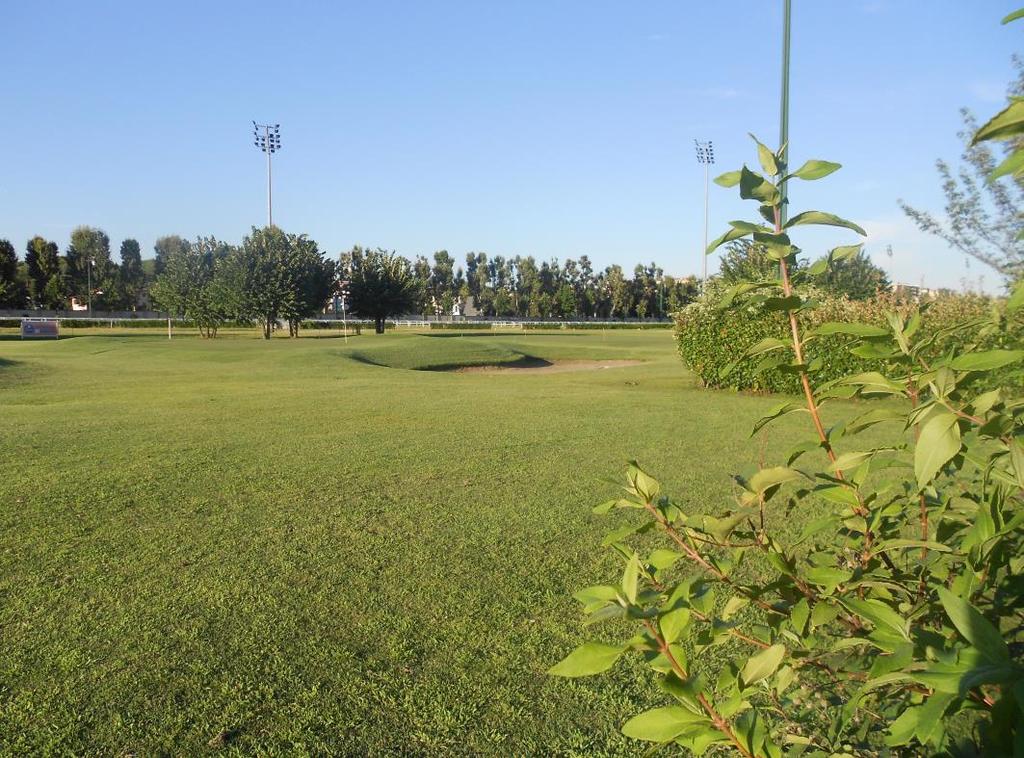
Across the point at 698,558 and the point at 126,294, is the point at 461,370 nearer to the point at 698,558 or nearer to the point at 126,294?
the point at 698,558

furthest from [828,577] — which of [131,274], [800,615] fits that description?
[131,274]

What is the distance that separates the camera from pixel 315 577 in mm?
5012

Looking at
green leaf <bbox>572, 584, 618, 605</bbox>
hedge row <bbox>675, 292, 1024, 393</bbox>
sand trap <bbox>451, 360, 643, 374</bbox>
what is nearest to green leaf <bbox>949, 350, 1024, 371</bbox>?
green leaf <bbox>572, 584, 618, 605</bbox>

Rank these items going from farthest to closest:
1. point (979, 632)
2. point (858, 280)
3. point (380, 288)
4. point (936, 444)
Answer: point (380, 288) < point (858, 280) < point (936, 444) < point (979, 632)

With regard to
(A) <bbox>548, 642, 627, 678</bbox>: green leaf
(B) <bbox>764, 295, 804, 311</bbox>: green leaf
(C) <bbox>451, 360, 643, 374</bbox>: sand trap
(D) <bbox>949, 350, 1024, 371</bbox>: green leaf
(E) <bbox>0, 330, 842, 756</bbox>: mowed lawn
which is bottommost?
(C) <bbox>451, 360, 643, 374</bbox>: sand trap

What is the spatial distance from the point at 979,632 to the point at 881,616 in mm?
389

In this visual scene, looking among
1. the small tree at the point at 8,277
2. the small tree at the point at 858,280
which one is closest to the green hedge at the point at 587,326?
the small tree at the point at 8,277

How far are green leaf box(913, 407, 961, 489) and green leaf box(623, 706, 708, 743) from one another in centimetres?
52

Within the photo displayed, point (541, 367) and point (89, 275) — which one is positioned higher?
point (89, 275)

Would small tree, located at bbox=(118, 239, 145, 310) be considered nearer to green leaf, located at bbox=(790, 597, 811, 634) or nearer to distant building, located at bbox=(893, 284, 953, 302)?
distant building, located at bbox=(893, 284, 953, 302)

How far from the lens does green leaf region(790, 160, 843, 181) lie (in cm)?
168

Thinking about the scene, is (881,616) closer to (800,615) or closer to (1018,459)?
(800,615)

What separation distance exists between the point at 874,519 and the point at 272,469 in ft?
24.1

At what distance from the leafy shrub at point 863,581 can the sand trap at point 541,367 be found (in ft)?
91.8
